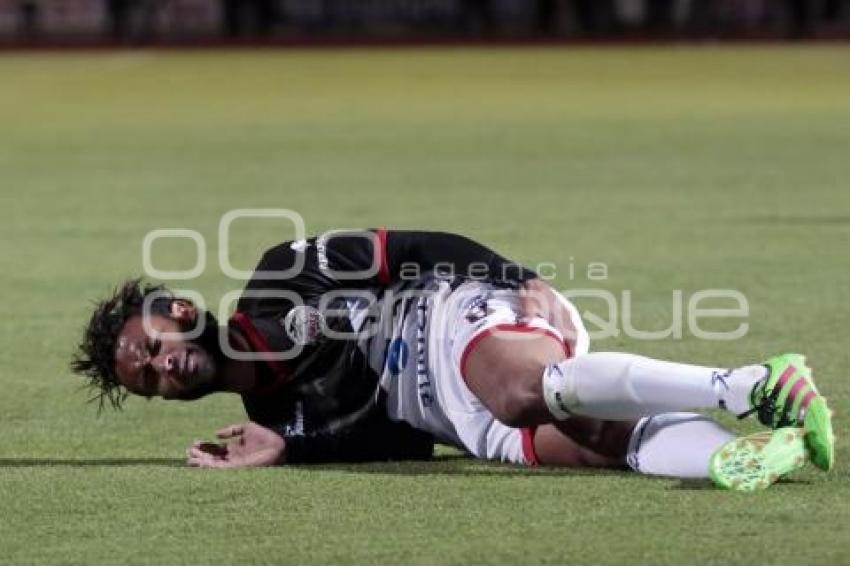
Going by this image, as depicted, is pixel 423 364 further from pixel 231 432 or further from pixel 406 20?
pixel 406 20

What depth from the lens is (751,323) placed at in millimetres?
10641

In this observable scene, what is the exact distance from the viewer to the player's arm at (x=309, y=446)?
7.17 meters

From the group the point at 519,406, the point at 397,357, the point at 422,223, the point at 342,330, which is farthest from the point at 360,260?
the point at 422,223

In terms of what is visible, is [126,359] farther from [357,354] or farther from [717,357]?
[717,357]

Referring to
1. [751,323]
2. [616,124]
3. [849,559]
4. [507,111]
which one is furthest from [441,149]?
[849,559]

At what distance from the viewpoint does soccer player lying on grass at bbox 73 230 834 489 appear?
22.1 ft

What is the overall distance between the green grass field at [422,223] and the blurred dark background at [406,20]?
2419mm

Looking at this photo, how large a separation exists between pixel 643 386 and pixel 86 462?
1.98m

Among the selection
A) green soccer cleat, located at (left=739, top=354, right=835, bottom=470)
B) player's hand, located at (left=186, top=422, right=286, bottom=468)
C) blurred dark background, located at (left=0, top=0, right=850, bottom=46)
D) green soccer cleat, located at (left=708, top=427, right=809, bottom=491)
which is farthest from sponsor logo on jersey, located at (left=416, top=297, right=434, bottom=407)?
blurred dark background, located at (left=0, top=0, right=850, bottom=46)

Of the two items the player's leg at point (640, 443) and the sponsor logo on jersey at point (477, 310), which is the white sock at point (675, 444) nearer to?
the player's leg at point (640, 443)

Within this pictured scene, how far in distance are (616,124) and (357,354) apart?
1776 cm

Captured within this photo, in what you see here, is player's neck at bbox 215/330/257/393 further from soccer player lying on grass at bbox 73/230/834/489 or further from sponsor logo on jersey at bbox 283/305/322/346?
sponsor logo on jersey at bbox 283/305/322/346

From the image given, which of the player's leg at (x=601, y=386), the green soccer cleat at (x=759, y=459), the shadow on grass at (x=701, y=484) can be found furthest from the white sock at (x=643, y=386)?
the shadow on grass at (x=701, y=484)

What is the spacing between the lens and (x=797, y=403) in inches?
253
